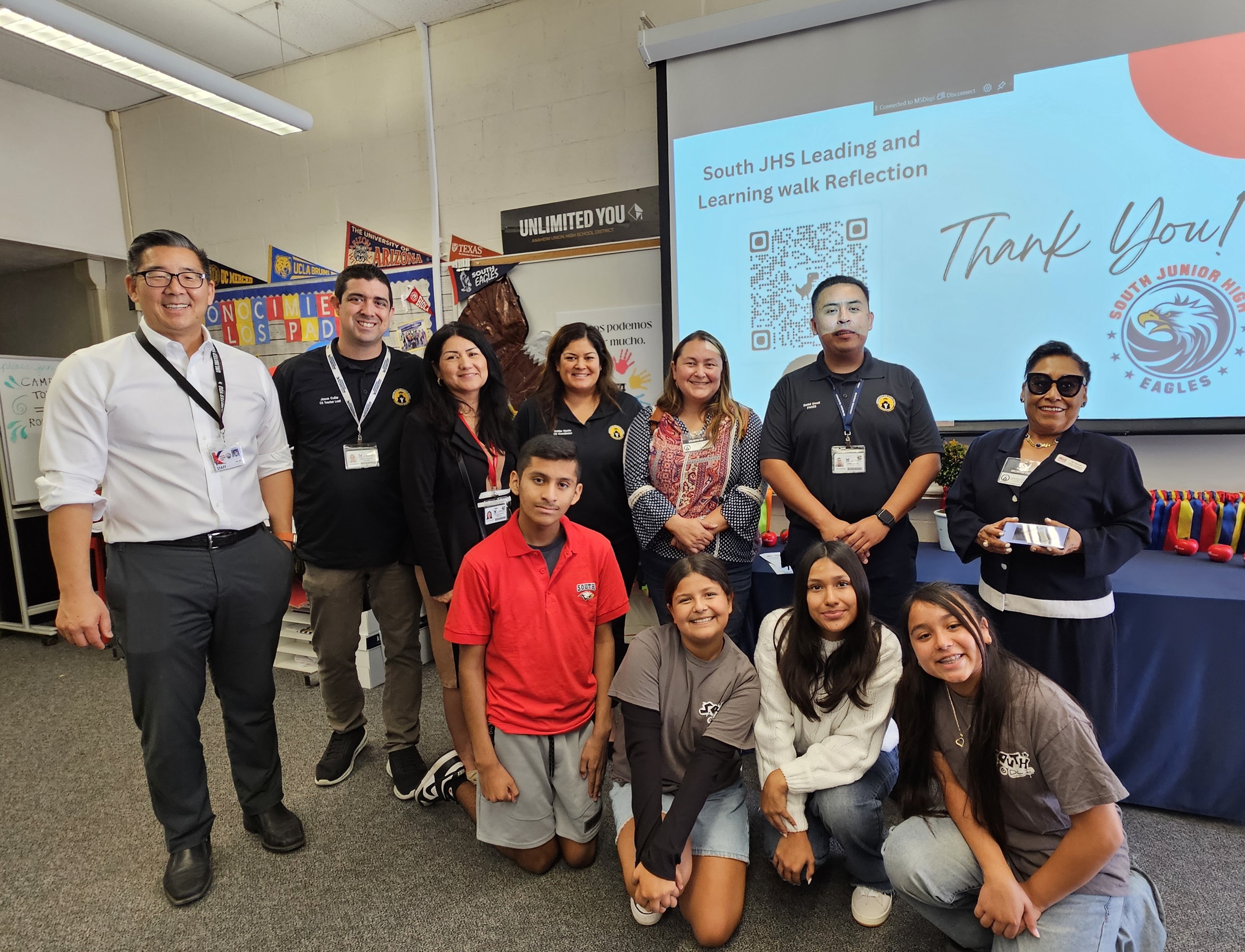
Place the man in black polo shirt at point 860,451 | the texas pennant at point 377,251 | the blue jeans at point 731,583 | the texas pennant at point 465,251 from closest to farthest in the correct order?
the man in black polo shirt at point 860,451 < the blue jeans at point 731,583 < the texas pennant at point 465,251 < the texas pennant at point 377,251

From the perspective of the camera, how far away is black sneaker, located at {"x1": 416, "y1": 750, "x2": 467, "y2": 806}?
2166 mm

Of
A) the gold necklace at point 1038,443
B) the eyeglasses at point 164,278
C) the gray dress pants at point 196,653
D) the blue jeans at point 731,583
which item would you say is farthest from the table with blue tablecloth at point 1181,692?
the eyeglasses at point 164,278

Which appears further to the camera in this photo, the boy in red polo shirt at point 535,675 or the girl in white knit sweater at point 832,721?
the boy in red polo shirt at point 535,675

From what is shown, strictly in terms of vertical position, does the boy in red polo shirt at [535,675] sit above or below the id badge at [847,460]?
below

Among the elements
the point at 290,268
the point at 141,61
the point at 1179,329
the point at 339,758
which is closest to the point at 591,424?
the point at 339,758

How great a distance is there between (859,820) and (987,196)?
7.72 feet

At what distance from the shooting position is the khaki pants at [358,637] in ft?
7.48

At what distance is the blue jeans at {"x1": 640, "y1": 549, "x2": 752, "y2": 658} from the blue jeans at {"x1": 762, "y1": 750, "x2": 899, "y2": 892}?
0.56 metres

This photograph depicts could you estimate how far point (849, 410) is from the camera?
2100 mm

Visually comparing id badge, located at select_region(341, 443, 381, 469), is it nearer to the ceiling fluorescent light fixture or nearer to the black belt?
the black belt

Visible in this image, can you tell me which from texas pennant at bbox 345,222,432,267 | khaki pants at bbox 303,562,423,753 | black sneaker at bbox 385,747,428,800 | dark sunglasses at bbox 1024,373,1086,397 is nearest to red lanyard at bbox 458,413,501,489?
khaki pants at bbox 303,562,423,753

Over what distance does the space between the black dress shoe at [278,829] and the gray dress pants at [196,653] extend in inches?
1.3

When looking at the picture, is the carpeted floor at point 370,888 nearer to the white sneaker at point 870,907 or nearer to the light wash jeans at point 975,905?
the white sneaker at point 870,907

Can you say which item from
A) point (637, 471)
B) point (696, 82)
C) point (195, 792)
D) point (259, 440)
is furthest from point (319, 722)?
point (696, 82)
